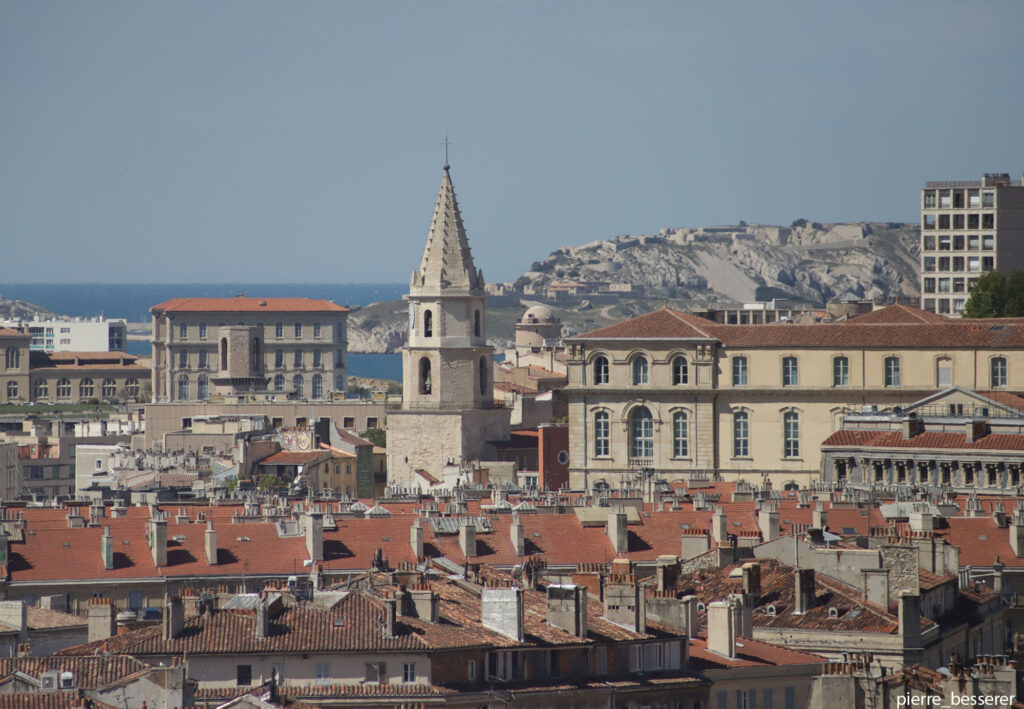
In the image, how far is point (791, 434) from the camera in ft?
383

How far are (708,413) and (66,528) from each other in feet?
161

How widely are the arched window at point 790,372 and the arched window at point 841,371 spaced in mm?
1457

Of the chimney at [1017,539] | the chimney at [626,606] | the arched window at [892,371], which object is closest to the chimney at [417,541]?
the chimney at [1017,539]

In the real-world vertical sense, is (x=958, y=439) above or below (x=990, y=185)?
below

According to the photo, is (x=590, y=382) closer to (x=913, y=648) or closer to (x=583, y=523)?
(x=583, y=523)

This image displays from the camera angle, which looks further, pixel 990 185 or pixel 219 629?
pixel 990 185

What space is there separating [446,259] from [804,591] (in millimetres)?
70356

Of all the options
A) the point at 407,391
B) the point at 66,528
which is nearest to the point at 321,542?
the point at 66,528

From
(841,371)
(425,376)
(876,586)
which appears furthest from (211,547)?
(425,376)

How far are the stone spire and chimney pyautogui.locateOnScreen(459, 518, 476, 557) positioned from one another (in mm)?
52065

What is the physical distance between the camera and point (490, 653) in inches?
1783

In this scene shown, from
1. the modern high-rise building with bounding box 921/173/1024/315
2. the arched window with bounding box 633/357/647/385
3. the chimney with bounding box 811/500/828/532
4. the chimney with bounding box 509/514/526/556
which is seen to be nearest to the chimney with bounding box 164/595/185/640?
the chimney with bounding box 509/514/526/556

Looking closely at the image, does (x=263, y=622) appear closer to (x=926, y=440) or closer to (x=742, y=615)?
(x=742, y=615)

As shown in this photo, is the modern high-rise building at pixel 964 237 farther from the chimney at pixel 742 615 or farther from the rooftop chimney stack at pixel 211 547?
the chimney at pixel 742 615
